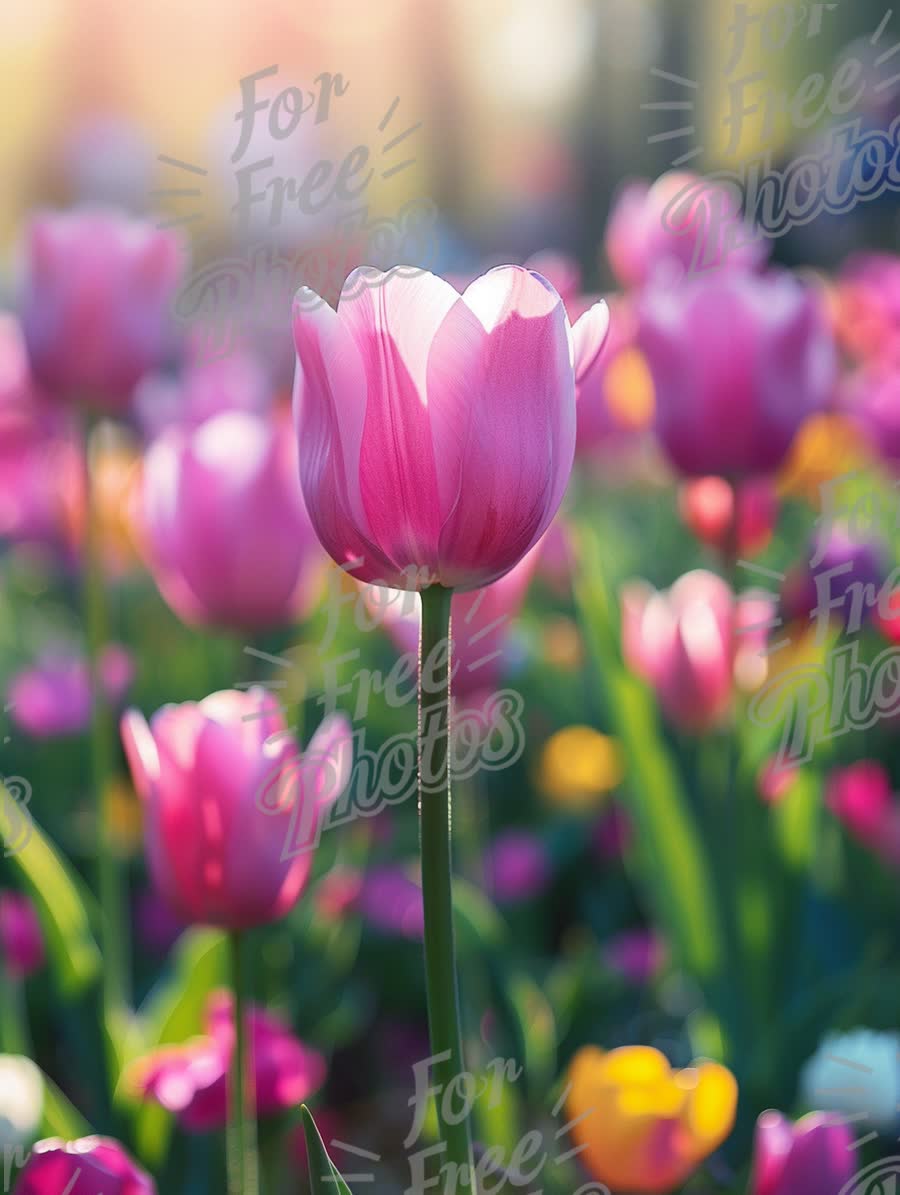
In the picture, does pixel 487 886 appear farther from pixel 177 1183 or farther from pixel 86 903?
pixel 177 1183

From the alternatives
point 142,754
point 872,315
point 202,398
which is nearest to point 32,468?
point 202,398

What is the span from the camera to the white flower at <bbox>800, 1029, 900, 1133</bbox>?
0.72m

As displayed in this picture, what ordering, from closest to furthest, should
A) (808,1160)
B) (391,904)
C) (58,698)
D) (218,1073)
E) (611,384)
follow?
(808,1160), (218,1073), (391,904), (611,384), (58,698)

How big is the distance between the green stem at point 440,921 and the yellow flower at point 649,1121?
20 cm

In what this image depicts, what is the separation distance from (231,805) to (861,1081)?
38cm

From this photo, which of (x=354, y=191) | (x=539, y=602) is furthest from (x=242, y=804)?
(x=539, y=602)

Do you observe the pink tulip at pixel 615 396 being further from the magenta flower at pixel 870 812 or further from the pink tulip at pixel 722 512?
the magenta flower at pixel 870 812

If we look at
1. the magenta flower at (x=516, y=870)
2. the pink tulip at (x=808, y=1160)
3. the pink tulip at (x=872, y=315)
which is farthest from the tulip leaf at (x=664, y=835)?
the pink tulip at (x=872, y=315)

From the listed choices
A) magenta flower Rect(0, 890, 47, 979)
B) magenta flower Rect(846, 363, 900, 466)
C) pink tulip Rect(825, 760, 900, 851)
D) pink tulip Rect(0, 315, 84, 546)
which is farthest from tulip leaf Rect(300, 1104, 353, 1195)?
pink tulip Rect(0, 315, 84, 546)

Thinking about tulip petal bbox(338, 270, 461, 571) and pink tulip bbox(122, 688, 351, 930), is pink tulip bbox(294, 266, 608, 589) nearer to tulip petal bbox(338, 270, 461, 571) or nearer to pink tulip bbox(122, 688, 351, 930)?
tulip petal bbox(338, 270, 461, 571)

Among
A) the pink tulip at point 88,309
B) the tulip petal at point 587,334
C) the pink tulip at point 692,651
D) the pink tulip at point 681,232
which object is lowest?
the pink tulip at point 692,651

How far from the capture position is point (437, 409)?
0.49 metres

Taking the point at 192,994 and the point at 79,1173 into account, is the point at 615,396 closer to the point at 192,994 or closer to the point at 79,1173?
the point at 192,994

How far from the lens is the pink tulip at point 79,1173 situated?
1.81 ft
